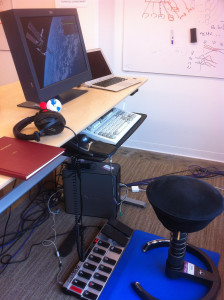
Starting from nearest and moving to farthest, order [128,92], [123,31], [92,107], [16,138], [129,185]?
1. [16,138]
2. [92,107]
3. [128,92]
4. [129,185]
5. [123,31]

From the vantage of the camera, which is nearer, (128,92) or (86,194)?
(128,92)

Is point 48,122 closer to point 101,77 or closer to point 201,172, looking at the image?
point 101,77

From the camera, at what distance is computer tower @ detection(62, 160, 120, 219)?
6.39 feet

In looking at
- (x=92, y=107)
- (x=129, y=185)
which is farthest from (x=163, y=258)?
(x=92, y=107)

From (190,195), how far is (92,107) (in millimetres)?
696

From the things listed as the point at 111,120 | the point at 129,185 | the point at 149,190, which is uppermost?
the point at 111,120

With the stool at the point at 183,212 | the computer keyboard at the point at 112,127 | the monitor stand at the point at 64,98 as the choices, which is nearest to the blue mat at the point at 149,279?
the stool at the point at 183,212

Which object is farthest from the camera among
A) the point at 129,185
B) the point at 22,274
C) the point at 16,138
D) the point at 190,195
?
the point at 129,185

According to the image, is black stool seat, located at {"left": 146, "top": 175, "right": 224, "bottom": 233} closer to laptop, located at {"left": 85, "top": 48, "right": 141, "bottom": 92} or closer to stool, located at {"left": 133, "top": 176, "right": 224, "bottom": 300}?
stool, located at {"left": 133, "top": 176, "right": 224, "bottom": 300}

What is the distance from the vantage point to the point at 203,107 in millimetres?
2764

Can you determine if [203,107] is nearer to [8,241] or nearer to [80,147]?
[80,147]

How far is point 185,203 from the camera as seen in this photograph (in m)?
1.21

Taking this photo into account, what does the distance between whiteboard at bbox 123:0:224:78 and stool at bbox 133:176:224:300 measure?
5.27 feet

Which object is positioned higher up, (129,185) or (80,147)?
(80,147)
